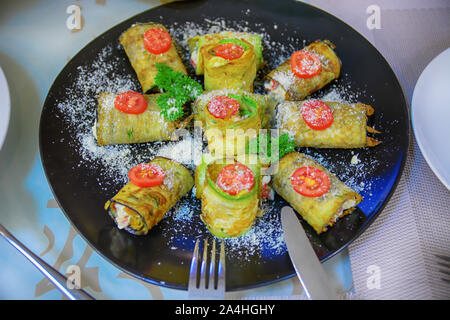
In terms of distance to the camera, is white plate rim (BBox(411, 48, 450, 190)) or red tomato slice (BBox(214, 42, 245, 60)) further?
red tomato slice (BBox(214, 42, 245, 60))

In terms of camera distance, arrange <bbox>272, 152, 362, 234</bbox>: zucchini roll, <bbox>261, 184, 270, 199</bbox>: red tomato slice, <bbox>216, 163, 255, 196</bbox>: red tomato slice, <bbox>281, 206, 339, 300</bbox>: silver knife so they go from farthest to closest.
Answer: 1. <bbox>261, 184, 270, 199</bbox>: red tomato slice
2. <bbox>272, 152, 362, 234</bbox>: zucchini roll
3. <bbox>216, 163, 255, 196</bbox>: red tomato slice
4. <bbox>281, 206, 339, 300</bbox>: silver knife

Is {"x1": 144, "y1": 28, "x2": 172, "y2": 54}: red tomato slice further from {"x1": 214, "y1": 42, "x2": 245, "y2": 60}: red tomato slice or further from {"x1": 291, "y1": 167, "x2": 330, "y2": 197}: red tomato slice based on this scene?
{"x1": 291, "y1": 167, "x2": 330, "y2": 197}: red tomato slice

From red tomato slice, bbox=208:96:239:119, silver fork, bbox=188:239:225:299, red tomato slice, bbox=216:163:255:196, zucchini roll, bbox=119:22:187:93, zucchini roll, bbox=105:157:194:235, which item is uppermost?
zucchini roll, bbox=119:22:187:93

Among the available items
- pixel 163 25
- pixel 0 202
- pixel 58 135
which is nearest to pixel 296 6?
pixel 163 25

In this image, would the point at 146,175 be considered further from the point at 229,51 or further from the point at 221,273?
the point at 229,51

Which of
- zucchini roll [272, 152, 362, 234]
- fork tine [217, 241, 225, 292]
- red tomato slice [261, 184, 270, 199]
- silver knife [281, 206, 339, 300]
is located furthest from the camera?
red tomato slice [261, 184, 270, 199]

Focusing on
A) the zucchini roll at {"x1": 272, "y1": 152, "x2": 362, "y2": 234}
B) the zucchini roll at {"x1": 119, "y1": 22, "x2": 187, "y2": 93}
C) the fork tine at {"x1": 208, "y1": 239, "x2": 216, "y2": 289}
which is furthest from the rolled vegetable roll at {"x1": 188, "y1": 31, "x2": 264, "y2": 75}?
the fork tine at {"x1": 208, "y1": 239, "x2": 216, "y2": 289}
